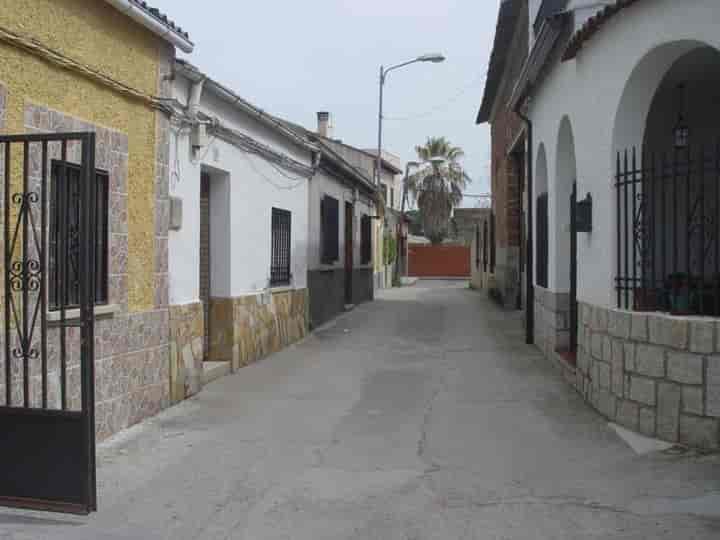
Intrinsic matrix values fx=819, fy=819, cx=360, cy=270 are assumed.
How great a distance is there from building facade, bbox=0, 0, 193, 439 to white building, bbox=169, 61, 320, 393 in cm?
48

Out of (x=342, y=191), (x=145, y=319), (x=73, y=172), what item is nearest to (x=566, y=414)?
(x=145, y=319)

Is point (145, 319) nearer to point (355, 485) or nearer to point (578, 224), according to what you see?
point (355, 485)

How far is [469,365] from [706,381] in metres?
5.24

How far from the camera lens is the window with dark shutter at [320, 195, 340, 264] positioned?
1622 centimetres

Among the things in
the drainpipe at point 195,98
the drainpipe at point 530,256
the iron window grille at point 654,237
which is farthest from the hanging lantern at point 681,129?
the drainpipe at point 195,98

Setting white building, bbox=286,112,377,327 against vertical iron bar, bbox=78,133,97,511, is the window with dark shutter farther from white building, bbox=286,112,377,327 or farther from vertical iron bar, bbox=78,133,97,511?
vertical iron bar, bbox=78,133,97,511

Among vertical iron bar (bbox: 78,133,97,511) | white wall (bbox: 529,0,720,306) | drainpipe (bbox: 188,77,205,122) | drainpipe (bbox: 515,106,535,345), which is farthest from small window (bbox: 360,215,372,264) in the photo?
vertical iron bar (bbox: 78,133,97,511)

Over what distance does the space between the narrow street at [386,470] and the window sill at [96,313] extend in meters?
1.05

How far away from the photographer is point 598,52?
7707 mm

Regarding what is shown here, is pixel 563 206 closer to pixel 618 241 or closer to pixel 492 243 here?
pixel 618 241

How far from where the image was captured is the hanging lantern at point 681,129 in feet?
27.6

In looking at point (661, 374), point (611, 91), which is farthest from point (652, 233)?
point (611, 91)

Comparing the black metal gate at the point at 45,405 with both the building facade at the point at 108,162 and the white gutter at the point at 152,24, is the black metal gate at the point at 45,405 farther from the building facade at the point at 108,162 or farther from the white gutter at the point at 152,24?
the white gutter at the point at 152,24

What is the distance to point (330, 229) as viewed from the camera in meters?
17.1
